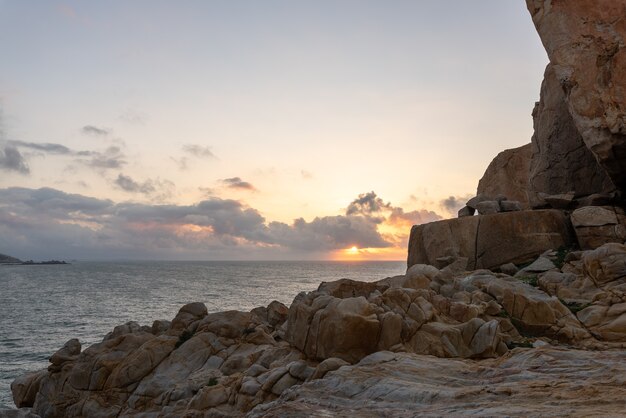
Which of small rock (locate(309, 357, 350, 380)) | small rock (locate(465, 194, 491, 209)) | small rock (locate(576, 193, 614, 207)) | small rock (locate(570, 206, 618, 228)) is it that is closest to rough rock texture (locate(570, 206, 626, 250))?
small rock (locate(570, 206, 618, 228))

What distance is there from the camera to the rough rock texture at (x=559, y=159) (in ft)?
137

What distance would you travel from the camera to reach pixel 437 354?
1827cm

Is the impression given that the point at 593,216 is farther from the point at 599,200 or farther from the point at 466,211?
the point at 466,211

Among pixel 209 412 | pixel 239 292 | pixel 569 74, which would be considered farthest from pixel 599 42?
pixel 239 292

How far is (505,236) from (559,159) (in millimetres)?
12930

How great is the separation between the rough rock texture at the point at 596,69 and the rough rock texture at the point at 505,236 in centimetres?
579

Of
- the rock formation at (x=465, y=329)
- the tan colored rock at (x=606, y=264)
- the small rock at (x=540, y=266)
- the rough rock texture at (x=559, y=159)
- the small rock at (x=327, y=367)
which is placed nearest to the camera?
the rock formation at (x=465, y=329)

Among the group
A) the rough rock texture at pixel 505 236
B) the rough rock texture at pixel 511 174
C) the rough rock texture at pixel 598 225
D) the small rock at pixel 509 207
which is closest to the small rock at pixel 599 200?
the rough rock texture at pixel 598 225

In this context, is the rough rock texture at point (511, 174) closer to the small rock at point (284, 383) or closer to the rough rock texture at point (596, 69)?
the rough rock texture at point (596, 69)

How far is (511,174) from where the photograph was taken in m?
62.6

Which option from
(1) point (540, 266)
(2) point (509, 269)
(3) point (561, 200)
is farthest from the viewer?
(3) point (561, 200)

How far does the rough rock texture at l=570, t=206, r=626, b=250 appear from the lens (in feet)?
111

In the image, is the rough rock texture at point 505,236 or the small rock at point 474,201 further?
the small rock at point 474,201

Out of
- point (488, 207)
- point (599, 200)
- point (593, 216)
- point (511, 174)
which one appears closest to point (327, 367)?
point (488, 207)
